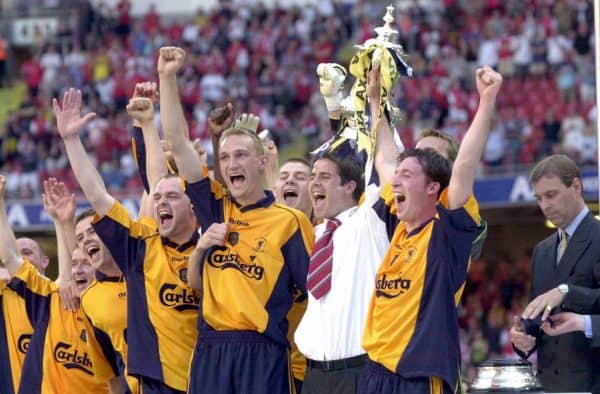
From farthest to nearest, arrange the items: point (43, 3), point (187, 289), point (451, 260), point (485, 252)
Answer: point (43, 3) < point (485, 252) < point (187, 289) < point (451, 260)

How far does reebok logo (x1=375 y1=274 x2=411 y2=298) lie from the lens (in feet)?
21.3

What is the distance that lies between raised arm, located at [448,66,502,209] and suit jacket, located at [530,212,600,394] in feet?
3.29

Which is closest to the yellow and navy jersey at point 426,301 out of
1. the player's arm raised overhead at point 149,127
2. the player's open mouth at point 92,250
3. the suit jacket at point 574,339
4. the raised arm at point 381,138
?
the raised arm at point 381,138

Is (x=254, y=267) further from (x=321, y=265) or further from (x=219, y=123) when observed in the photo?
(x=219, y=123)

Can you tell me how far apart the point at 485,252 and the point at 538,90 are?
2387 mm

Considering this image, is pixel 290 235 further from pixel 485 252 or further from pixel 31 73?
pixel 31 73

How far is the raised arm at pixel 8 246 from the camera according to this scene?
923 cm

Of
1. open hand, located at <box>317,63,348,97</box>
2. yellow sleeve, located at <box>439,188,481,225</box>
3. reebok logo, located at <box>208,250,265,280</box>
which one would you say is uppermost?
open hand, located at <box>317,63,348,97</box>

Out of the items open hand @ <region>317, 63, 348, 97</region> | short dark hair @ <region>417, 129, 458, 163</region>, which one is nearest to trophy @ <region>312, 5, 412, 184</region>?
short dark hair @ <region>417, 129, 458, 163</region>

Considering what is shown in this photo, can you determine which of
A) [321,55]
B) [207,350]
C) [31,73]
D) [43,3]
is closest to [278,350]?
[207,350]

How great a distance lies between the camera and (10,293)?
378 inches

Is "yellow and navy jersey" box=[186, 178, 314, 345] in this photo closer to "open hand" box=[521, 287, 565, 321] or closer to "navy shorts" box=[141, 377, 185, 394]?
"navy shorts" box=[141, 377, 185, 394]

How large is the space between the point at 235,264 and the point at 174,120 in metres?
0.78

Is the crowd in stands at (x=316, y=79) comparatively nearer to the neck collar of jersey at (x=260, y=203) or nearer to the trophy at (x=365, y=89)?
the trophy at (x=365, y=89)
